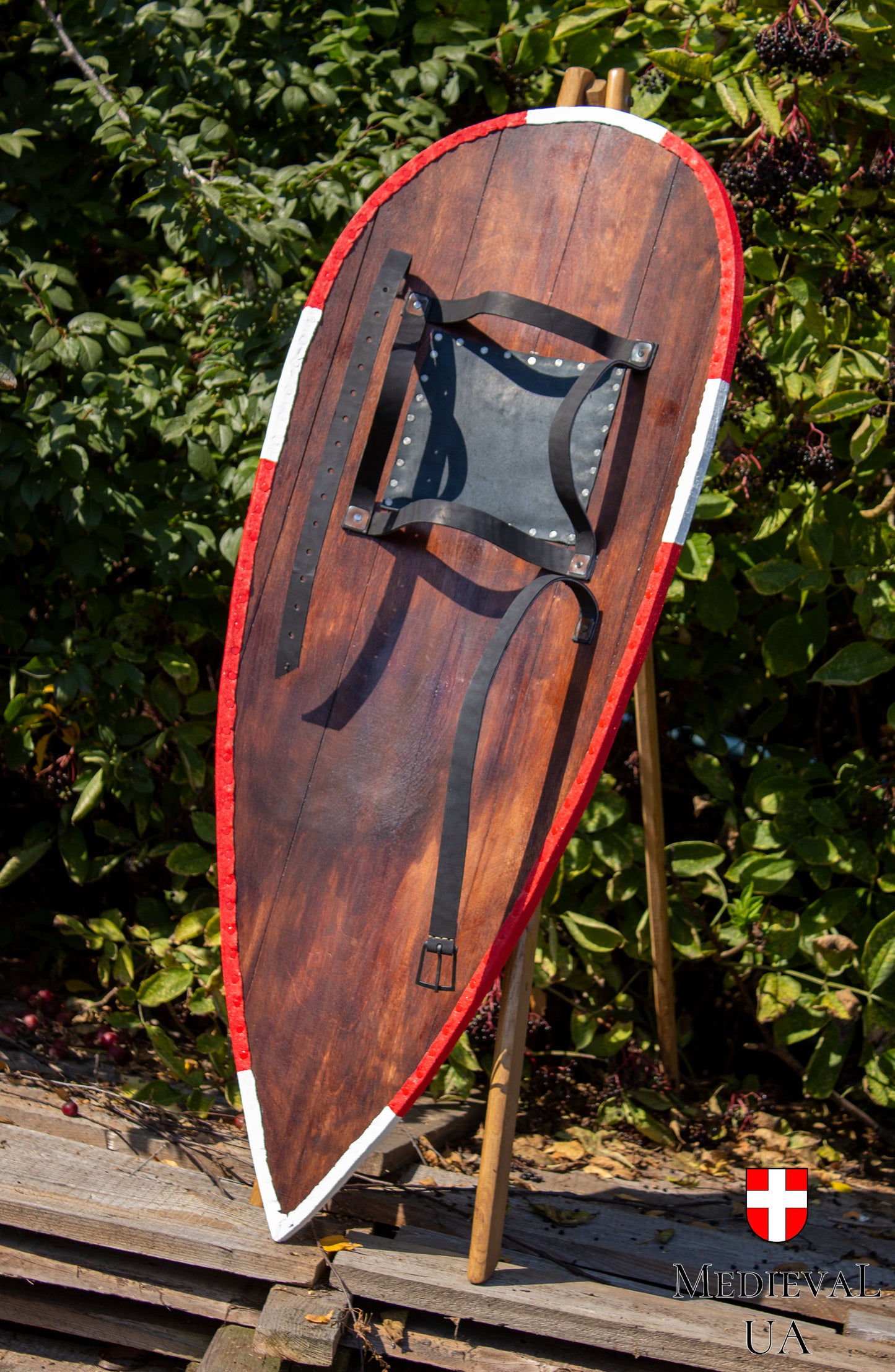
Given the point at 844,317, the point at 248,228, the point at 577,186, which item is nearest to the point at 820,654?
the point at 844,317

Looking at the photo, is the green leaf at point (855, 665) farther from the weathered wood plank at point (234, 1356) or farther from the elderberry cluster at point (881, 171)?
the weathered wood plank at point (234, 1356)

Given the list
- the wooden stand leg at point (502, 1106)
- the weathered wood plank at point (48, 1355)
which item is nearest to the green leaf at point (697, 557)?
the wooden stand leg at point (502, 1106)

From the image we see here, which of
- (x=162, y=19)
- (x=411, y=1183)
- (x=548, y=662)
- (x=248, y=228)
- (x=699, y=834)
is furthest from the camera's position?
(x=699, y=834)

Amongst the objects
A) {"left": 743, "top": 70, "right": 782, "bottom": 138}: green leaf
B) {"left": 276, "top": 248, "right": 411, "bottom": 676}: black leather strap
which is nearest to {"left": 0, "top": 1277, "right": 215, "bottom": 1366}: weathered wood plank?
{"left": 276, "top": 248, "right": 411, "bottom": 676}: black leather strap

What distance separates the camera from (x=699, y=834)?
2986mm

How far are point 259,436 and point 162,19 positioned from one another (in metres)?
0.93

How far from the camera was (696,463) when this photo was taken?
1670mm

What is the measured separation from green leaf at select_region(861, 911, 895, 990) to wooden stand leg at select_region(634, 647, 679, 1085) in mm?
404

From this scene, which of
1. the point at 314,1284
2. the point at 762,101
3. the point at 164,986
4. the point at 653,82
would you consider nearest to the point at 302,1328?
the point at 314,1284

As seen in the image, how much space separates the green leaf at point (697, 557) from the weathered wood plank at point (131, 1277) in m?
1.60

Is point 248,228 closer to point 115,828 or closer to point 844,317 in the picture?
point 844,317

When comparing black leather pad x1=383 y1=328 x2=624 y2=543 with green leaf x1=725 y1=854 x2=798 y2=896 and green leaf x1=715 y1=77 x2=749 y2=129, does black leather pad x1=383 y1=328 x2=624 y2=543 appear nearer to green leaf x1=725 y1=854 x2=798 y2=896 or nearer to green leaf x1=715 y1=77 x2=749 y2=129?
green leaf x1=715 y1=77 x2=749 y2=129

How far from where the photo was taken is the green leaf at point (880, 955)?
239cm

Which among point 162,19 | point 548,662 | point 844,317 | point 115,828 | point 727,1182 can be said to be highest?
point 162,19
